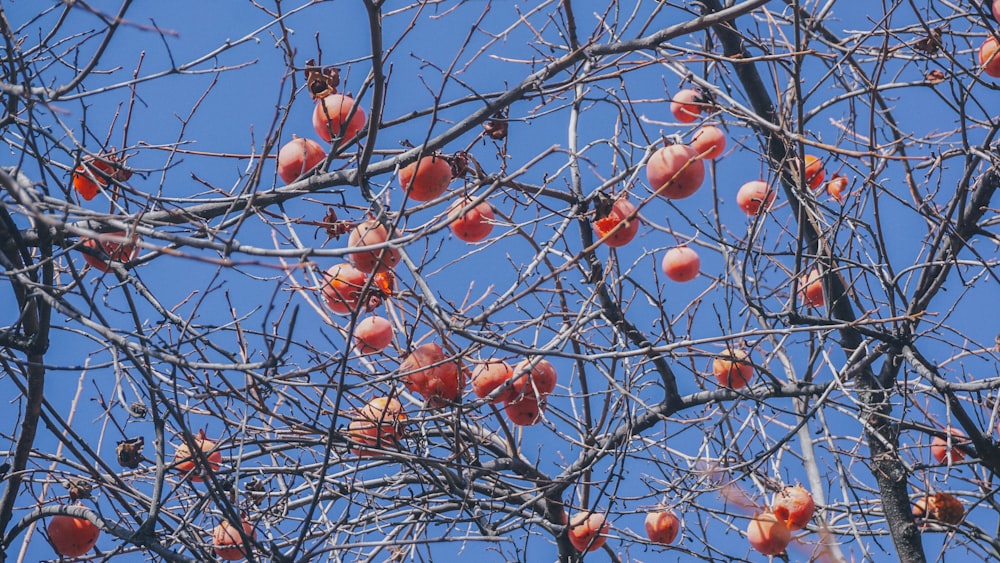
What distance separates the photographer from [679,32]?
9.67ft

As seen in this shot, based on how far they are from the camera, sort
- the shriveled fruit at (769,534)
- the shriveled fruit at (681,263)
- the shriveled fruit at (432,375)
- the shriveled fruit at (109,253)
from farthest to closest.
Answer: the shriveled fruit at (681,263), the shriveled fruit at (769,534), the shriveled fruit at (432,375), the shriveled fruit at (109,253)

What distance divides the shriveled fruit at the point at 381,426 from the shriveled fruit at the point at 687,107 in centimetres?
186

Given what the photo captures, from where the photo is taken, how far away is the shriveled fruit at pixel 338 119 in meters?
3.32

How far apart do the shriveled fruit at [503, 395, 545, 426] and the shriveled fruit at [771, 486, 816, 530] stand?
1412 mm

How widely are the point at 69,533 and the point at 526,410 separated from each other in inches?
72.3

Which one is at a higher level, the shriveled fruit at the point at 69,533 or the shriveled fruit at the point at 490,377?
the shriveled fruit at the point at 490,377

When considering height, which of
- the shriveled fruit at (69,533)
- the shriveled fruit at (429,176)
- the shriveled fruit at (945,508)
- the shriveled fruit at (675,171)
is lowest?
the shriveled fruit at (69,533)

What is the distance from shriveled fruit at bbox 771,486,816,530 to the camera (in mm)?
4312

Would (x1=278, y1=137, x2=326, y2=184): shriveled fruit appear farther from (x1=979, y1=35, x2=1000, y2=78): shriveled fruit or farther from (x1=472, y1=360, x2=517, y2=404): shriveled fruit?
(x1=979, y1=35, x2=1000, y2=78): shriveled fruit

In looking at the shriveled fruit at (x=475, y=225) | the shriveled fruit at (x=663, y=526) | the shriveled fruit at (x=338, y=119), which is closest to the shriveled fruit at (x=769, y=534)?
the shriveled fruit at (x=663, y=526)

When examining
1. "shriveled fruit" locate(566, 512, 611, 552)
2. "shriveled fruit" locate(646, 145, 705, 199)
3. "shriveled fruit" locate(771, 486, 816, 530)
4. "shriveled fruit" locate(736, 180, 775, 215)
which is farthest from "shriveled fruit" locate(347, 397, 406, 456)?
"shriveled fruit" locate(736, 180, 775, 215)

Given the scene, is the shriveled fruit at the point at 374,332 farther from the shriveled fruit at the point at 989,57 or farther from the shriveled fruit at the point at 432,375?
the shriveled fruit at the point at 989,57

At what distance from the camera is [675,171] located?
348 cm

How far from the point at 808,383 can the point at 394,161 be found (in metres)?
2.20
